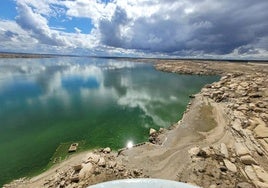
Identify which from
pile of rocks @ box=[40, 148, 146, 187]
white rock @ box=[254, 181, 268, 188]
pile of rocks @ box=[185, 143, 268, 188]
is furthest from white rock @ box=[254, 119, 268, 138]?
pile of rocks @ box=[40, 148, 146, 187]

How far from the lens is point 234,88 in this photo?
4356 centimetres

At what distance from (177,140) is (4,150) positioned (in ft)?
48.5

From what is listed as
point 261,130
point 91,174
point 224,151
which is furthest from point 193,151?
point 91,174

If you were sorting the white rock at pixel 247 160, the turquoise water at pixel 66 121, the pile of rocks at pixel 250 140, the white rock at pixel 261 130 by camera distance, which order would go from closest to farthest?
the pile of rocks at pixel 250 140 < the white rock at pixel 247 160 < the turquoise water at pixel 66 121 < the white rock at pixel 261 130

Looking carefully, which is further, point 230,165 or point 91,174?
point 230,165

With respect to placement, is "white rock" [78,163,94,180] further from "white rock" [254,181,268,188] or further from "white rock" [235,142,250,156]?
"white rock" [235,142,250,156]

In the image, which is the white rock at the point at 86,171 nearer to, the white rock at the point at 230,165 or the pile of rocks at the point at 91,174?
the pile of rocks at the point at 91,174

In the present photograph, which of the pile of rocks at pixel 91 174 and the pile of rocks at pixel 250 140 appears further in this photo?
the pile of rocks at pixel 250 140

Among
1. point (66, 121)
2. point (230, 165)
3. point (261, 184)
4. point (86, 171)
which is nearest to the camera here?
point (261, 184)

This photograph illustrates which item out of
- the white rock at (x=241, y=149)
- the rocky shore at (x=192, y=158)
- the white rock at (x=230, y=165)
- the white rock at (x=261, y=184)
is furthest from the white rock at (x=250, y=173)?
the white rock at (x=241, y=149)

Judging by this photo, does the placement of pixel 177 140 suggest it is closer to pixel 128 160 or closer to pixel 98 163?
pixel 128 160

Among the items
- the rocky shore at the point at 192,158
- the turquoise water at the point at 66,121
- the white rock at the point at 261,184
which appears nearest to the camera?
the white rock at the point at 261,184

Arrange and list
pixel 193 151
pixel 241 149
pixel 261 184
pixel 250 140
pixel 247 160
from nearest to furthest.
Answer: pixel 261 184 → pixel 247 160 → pixel 241 149 → pixel 193 151 → pixel 250 140

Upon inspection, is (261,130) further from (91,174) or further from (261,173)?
(91,174)
